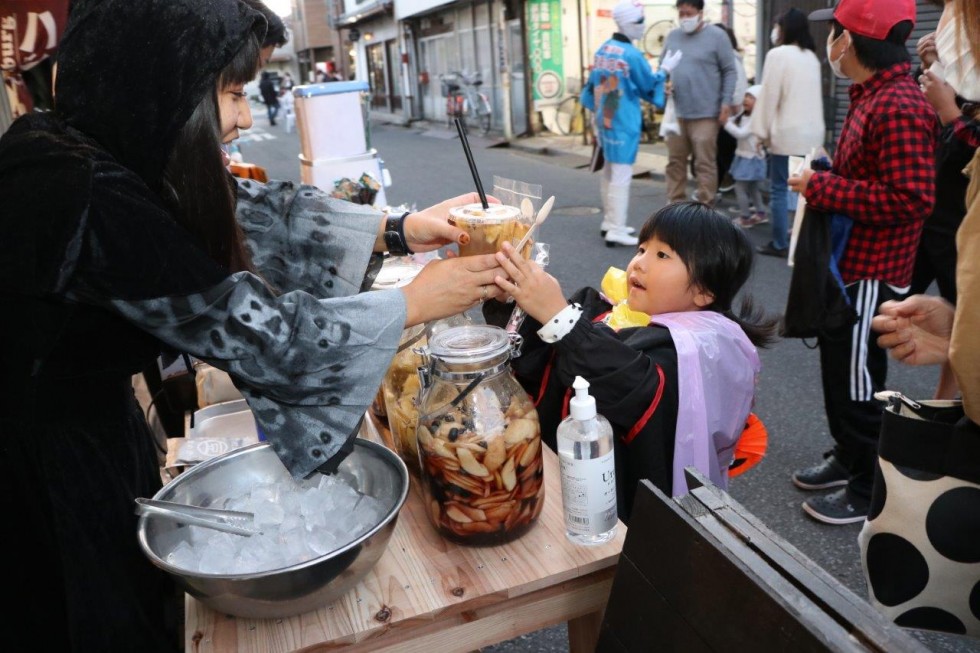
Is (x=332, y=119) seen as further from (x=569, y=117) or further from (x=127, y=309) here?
(x=569, y=117)

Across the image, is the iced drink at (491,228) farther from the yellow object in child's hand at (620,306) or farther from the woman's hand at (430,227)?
the yellow object in child's hand at (620,306)

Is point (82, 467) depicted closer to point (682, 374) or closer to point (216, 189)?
point (216, 189)

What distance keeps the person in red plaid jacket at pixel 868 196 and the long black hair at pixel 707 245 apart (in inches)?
48.4

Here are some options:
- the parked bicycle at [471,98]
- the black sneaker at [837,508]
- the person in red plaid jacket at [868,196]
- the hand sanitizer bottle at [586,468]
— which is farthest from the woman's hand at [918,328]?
the parked bicycle at [471,98]

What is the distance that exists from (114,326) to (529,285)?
0.80 m

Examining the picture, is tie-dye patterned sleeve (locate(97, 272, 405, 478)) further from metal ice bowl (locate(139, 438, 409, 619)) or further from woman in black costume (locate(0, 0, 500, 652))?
metal ice bowl (locate(139, 438, 409, 619))

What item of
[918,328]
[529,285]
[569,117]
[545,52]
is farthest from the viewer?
[545,52]

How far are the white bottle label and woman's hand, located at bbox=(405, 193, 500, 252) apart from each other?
76 centimetres

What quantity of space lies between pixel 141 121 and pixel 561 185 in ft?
34.1

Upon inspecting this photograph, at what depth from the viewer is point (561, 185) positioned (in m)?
11.4

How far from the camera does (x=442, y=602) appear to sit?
53.2 inches

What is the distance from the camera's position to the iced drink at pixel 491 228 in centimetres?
164

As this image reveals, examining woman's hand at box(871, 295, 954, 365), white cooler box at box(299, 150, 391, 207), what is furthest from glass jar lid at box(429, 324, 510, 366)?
white cooler box at box(299, 150, 391, 207)

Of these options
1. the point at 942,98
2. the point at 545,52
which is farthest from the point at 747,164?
the point at 545,52
